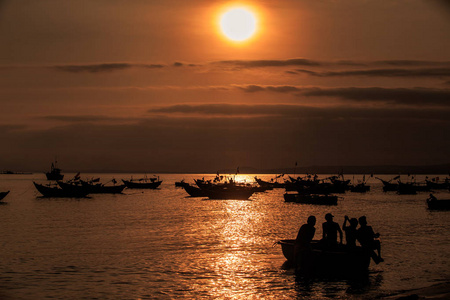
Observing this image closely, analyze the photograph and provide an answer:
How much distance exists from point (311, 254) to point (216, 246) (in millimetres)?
12322

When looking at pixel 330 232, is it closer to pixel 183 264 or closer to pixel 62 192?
pixel 183 264

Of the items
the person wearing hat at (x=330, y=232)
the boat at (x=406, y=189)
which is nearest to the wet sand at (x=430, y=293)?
the person wearing hat at (x=330, y=232)

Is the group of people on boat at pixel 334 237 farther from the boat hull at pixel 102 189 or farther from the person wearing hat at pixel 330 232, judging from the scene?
the boat hull at pixel 102 189

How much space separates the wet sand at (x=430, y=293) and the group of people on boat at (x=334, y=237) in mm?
2657

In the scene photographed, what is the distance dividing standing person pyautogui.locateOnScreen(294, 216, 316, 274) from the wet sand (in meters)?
4.11

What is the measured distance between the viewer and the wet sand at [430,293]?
17.4 m

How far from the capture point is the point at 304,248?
73.8 ft

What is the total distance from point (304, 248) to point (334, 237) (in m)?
1.37

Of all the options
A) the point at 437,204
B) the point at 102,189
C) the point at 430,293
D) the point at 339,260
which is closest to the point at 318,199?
the point at 437,204

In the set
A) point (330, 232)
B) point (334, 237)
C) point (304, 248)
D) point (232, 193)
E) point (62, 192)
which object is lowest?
point (304, 248)

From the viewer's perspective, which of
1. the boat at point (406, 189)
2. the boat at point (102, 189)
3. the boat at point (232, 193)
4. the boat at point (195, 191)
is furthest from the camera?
the boat at point (406, 189)

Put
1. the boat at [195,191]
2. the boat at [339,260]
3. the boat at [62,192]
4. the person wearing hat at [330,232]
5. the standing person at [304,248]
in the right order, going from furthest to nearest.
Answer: the boat at [195,191] → the boat at [62,192] → the person wearing hat at [330,232] → the standing person at [304,248] → the boat at [339,260]

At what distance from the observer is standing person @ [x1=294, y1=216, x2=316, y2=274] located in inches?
868

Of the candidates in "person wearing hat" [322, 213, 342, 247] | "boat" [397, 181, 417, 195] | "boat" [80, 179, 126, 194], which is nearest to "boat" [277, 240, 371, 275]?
"person wearing hat" [322, 213, 342, 247]
